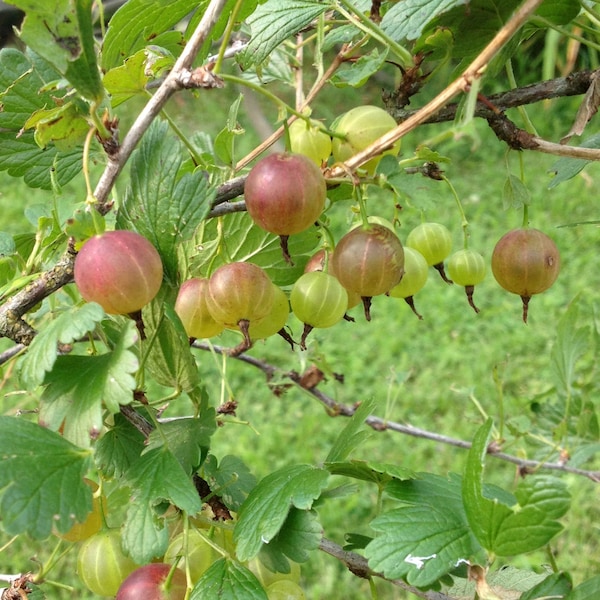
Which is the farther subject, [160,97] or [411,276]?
[411,276]

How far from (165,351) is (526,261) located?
324mm

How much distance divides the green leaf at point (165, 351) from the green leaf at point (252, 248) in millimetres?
52

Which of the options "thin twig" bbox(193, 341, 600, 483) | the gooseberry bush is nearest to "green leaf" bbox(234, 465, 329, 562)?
the gooseberry bush

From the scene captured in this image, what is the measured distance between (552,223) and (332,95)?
67.1 inches

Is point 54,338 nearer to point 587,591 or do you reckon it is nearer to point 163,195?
point 163,195

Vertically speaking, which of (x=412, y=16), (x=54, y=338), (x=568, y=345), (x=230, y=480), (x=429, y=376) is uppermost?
(x=412, y=16)

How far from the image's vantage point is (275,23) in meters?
0.66

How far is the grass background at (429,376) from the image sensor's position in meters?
1.86

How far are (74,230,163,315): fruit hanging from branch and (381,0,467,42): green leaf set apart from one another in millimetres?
274

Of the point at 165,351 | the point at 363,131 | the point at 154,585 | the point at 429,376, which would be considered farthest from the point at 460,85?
the point at 429,376

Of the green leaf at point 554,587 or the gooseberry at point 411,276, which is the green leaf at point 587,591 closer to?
the green leaf at point 554,587

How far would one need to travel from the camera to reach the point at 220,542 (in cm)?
63

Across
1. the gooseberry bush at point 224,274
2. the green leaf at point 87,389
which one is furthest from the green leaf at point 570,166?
the green leaf at point 87,389

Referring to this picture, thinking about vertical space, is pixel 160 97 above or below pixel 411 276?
above
